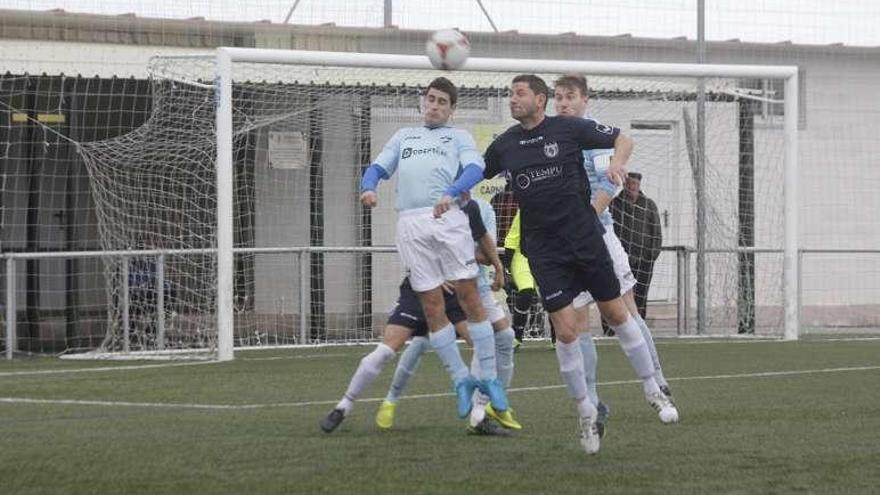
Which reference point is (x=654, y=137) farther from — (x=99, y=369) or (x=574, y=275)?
(x=574, y=275)

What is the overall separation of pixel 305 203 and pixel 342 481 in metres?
12.6

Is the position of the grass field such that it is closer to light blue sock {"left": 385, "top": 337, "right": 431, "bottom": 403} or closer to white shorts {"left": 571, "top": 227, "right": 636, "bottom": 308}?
light blue sock {"left": 385, "top": 337, "right": 431, "bottom": 403}

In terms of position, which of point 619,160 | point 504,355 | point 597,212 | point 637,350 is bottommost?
point 504,355

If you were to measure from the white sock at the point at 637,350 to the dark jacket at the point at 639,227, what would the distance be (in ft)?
32.8

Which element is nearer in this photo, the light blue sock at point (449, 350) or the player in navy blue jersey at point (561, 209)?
the player in navy blue jersey at point (561, 209)

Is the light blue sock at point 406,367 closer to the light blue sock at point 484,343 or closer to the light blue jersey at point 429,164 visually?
the light blue sock at point 484,343

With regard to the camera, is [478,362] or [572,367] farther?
[478,362]

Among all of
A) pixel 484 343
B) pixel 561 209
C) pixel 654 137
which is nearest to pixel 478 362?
pixel 484 343

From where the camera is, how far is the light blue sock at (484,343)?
9727mm

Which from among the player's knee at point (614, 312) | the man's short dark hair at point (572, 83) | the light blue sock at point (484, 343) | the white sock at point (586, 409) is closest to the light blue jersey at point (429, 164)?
the light blue sock at point (484, 343)

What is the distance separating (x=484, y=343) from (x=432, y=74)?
32.3ft

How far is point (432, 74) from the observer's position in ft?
63.3

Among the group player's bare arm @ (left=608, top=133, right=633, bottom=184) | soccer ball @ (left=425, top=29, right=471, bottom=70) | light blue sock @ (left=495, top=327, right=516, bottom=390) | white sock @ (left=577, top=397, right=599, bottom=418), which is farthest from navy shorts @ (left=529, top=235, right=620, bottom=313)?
soccer ball @ (left=425, top=29, right=471, bottom=70)

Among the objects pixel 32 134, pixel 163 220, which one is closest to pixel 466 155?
pixel 163 220
